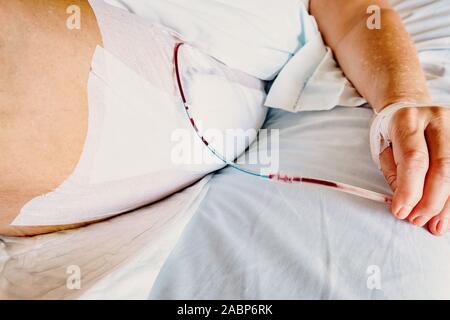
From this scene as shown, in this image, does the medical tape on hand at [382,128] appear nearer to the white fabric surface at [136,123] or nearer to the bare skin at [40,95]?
the white fabric surface at [136,123]

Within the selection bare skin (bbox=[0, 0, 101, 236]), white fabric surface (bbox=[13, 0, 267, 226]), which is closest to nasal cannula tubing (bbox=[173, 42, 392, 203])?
white fabric surface (bbox=[13, 0, 267, 226])

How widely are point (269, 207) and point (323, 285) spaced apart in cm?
13

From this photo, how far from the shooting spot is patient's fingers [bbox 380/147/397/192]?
1.76ft

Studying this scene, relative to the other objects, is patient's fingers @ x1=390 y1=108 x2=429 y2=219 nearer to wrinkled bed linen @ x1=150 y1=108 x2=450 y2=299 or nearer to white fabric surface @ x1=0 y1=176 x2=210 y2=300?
wrinkled bed linen @ x1=150 y1=108 x2=450 y2=299

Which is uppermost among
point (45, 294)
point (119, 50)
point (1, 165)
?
point (119, 50)

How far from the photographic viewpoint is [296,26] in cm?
71

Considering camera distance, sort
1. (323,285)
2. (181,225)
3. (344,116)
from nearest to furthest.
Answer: (323,285)
(181,225)
(344,116)

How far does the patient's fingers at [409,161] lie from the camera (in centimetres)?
48

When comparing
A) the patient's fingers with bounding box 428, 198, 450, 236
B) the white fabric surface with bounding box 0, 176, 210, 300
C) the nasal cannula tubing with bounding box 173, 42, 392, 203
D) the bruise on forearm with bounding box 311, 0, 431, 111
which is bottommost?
the white fabric surface with bounding box 0, 176, 210, 300

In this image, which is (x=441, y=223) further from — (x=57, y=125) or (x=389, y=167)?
(x=57, y=125)

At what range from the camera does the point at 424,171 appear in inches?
19.2

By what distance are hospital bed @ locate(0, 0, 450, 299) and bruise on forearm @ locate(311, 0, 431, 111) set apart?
2.7 inches

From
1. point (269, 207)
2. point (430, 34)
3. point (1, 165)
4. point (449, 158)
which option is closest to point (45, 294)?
point (1, 165)

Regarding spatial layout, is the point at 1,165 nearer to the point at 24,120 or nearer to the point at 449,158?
the point at 24,120
